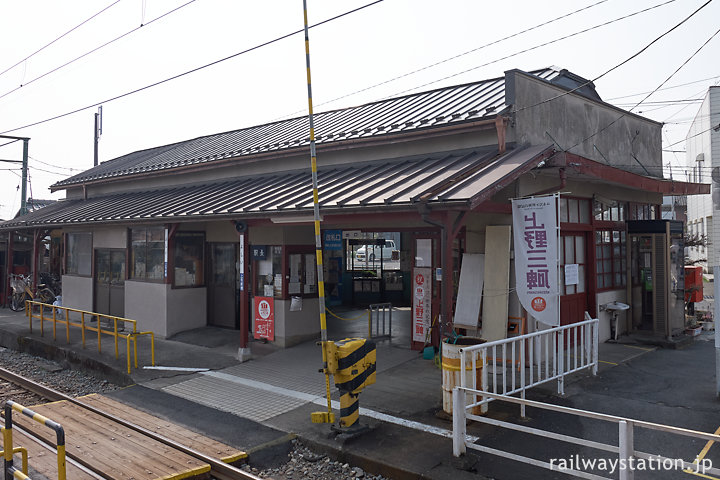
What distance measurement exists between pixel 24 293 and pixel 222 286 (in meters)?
11.0

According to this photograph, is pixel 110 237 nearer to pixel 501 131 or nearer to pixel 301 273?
pixel 301 273

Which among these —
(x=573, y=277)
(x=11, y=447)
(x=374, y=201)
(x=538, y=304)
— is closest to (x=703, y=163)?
(x=573, y=277)

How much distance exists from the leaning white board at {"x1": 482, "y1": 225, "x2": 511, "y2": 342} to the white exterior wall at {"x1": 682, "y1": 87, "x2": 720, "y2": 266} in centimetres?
1898

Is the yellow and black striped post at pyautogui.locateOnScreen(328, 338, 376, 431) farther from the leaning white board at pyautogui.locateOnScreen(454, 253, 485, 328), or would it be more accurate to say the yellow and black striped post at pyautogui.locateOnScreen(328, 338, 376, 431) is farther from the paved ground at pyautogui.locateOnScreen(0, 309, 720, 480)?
the leaning white board at pyautogui.locateOnScreen(454, 253, 485, 328)

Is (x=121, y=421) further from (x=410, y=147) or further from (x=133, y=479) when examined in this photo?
(x=410, y=147)

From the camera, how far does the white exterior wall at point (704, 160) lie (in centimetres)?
2458

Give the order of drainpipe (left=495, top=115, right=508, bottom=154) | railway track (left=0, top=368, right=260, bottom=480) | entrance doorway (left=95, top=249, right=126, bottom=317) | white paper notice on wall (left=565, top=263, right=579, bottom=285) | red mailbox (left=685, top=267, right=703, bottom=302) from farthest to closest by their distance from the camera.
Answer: entrance doorway (left=95, top=249, right=126, bottom=317), red mailbox (left=685, top=267, right=703, bottom=302), white paper notice on wall (left=565, top=263, right=579, bottom=285), drainpipe (left=495, top=115, right=508, bottom=154), railway track (left=0, top=368, right=260, bottom=480)

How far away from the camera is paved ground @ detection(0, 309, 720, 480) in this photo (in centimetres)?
624

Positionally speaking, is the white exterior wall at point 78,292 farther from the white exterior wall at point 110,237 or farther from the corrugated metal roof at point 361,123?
the corrugated metal roof at point 361,123

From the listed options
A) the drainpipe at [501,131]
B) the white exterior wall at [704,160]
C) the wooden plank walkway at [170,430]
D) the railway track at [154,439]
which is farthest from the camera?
the white exterior wall at [704,160]

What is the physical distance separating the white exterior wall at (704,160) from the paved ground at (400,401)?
1666cm

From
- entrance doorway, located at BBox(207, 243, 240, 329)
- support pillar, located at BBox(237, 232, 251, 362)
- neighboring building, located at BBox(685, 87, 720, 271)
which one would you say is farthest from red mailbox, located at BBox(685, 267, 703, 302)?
neighboring building, located at BBox(685, 87, 720, 271)

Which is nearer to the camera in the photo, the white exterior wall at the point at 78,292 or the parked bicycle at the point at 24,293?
the white exterior wall at the point at 78,292

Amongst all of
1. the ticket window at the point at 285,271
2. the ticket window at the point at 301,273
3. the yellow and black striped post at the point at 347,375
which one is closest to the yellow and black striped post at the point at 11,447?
the yellow and black striped post at the point at 347,375
